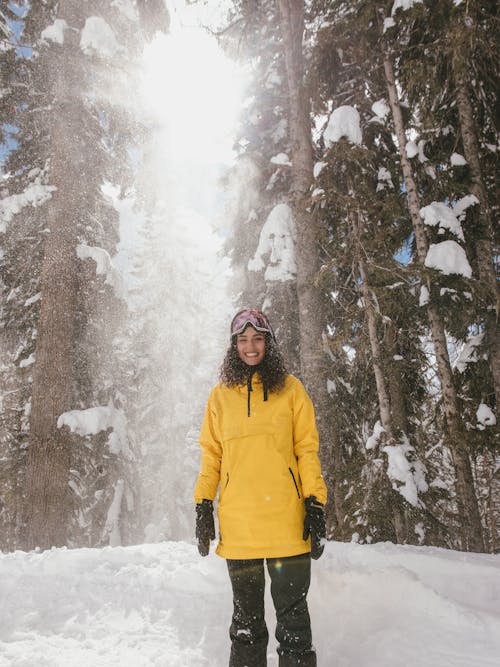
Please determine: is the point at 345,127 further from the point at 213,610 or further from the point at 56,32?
the point at 213,610

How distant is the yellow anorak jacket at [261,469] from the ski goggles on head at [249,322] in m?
0.41

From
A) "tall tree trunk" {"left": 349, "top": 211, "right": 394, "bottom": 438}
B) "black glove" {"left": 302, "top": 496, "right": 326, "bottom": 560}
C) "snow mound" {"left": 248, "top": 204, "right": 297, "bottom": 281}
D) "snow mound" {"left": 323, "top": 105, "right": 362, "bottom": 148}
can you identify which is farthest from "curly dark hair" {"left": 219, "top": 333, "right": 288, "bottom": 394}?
"snow mound" {"left": 248, "top": 204, "right": 297, "bottom": 281}

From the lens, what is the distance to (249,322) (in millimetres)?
3172

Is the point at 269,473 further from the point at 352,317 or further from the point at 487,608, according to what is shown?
the point at 352,317

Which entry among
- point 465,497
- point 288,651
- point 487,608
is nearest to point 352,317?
point 465,497

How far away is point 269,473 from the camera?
2736mm

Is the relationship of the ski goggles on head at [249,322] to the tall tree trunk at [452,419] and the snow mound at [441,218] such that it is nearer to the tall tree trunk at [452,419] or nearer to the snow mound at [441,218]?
the tall tree trunk at [452,419]

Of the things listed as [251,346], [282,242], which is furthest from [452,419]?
[282,242]

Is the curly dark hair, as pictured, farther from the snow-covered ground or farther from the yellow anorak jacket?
the snow-covered ground

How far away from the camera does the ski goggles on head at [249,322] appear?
318 cm

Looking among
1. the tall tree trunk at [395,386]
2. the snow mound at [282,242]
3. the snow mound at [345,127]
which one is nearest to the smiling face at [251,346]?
the tall tree trunk at [395,386]

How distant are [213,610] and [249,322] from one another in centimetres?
265

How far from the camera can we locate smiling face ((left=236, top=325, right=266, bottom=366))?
3.10m

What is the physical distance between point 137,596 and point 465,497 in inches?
174
